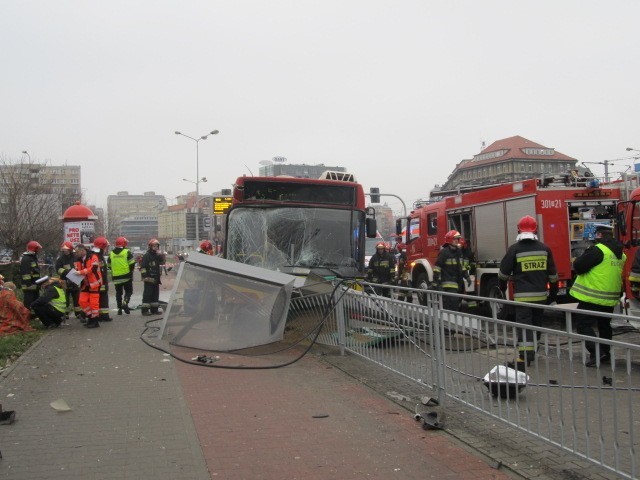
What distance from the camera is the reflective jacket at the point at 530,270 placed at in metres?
6.94

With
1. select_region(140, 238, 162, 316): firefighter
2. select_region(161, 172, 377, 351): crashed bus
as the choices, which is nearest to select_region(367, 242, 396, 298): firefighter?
select_region(161, 172, 377, 351): crashed bus

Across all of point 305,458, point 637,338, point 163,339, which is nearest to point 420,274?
point 637,338

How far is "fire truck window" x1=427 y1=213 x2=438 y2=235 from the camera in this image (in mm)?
14812

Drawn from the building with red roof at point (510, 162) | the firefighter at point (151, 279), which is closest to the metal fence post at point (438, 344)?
the firefighter at point (151, 279)

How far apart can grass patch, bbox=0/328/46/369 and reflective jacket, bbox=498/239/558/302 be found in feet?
22.0

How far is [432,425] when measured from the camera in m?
5.06

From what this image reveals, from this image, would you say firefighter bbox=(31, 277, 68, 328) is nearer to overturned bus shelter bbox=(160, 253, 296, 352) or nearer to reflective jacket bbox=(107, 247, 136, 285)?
reflective jacket bbox=(107, 247, 136, 285)

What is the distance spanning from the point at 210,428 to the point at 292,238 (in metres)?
4.97

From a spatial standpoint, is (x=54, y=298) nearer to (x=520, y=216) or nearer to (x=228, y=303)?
(x=228, y=303)

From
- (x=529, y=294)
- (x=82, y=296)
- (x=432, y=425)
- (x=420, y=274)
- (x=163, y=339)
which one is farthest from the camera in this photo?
(x=420, y=274)

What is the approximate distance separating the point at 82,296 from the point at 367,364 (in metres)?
6.45

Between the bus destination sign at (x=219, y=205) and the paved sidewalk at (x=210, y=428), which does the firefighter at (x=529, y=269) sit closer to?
the paved sidewalk at (x=210, y=428)

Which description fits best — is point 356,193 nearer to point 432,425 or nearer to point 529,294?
point 529,294

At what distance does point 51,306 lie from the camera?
438 inches
